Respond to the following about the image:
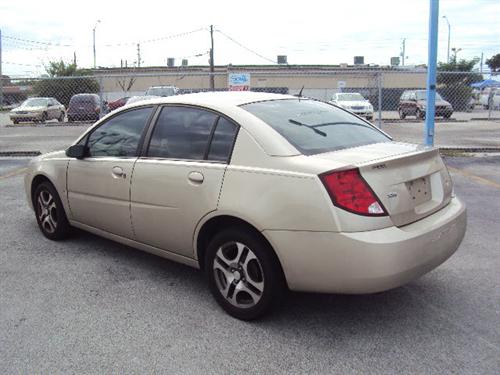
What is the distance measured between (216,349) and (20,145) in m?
13.2

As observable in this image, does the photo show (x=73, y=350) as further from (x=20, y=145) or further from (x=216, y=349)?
(x=20, y=145)

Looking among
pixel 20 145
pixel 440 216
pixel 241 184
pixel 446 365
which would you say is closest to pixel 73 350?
pixel 241 184

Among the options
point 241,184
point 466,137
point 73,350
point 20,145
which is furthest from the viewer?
point 466,137

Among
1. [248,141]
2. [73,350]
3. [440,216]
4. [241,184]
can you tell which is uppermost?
[248,141]

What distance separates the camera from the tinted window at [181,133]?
12.7 feet

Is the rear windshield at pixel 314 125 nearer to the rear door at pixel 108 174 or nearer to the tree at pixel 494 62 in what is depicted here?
the rear door at pixel 108 174

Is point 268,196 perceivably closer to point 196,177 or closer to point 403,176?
point 196,177

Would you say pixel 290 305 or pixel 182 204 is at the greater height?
pixel 182 204

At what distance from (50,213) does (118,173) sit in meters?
1.40

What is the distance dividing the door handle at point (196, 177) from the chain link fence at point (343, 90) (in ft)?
6.26

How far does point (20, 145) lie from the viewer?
14.6m

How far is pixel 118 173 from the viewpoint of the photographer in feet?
14.3

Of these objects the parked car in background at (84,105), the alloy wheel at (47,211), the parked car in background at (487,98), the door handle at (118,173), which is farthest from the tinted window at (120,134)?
the parked car in background at (487,98)

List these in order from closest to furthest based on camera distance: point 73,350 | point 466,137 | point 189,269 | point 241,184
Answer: point 73,350 → point 241,184 → point 189,269 → point 466,137
